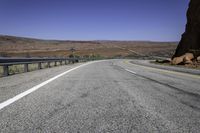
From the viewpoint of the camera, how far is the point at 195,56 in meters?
31.3

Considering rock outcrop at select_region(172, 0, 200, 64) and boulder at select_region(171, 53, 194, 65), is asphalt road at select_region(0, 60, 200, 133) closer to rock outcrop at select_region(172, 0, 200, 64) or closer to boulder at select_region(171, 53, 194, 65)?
boulder at select_region(171, 53, 194, 65)

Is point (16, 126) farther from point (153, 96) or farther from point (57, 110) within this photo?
point (153, 96)

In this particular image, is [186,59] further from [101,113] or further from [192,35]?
[101,113]

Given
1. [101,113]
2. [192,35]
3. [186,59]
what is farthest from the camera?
[192,35]

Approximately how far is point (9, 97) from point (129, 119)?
357cm

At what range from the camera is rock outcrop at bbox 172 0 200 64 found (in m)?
33.1

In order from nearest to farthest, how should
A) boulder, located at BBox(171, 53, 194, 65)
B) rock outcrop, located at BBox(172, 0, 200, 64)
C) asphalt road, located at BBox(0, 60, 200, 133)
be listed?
asphalt road, located at BBox(0, 60, 200, 133)
boulder, located at BBox(171, 53, 194, 65)
rock outcrop, located at BBox(172, 0, 200, 64)

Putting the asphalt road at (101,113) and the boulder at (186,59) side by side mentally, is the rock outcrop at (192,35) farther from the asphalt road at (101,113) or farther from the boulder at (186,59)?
the asphalt road at (101,113)

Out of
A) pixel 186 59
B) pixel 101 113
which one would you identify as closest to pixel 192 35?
pixel 186 59

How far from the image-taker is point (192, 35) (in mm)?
34250

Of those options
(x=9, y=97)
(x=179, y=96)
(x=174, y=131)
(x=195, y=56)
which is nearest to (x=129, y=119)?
(x=174, y=131)

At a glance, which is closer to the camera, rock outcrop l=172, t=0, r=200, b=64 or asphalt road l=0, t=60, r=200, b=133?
asphalt road l=0, t=60, r=200, b=133

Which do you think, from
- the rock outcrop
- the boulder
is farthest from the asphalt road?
the rock outcrop

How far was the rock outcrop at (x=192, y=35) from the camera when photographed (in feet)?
109
